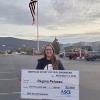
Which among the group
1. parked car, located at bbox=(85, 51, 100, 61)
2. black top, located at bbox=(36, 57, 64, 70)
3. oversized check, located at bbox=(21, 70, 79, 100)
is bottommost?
parked car, located at bbox=(85, 51, 100, 61)

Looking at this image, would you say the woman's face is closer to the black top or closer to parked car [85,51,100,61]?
the black top

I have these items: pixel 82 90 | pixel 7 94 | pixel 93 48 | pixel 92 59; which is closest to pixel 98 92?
pixel 82 90

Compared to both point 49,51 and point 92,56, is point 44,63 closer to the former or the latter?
point 49,51

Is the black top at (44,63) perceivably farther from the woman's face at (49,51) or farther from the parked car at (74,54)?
the parked car at (74,54)

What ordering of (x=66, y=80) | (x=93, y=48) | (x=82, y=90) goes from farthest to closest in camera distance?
(x=93, y=48)
(x=82, y=90)
(x=66, y=80)

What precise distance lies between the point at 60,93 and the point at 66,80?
0.90 feet

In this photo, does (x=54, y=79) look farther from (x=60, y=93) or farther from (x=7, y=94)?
(x=7, y=94)

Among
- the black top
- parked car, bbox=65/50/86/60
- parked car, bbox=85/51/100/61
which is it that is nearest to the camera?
the black top

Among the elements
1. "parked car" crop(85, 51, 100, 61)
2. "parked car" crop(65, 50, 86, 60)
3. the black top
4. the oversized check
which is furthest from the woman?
"parked car" crop(65, 50, 86, 60)

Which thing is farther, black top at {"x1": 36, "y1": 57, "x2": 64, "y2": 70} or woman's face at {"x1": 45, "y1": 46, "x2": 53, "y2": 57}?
black top at {"x1": 36, "y1": 57, "x2": 64, "y2": 70}

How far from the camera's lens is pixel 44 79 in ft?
26.2

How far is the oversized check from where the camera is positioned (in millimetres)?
7930

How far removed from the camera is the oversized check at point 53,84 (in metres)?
7.93

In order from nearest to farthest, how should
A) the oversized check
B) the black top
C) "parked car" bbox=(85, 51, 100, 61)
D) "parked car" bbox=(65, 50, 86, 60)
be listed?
the oversized check < the black top < "parked car" bbox=(85, 51, 100, 61) < "parked car" bbox=(65, 50, 86, 60)
